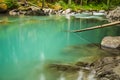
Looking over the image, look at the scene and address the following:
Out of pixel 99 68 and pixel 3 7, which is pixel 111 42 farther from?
pixel 3 7

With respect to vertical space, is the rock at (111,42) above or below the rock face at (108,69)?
below

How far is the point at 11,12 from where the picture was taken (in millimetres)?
40969

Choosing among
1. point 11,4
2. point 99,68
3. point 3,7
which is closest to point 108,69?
point 99,68

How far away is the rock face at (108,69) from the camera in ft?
30.6

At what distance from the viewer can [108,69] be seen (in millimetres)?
9906

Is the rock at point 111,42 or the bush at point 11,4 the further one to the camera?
the bush at point 11,4

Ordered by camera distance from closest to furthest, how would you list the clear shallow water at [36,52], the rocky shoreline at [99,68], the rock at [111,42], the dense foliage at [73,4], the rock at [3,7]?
the rocky shoreline at [99,68]
the clear shallow water at [36,52]
the rock at [111,42]
the rock at [3,7]
the dense foliage at [73,4]

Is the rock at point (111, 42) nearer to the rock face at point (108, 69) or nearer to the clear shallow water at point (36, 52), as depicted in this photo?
the clear shallow water at point (36, 52)

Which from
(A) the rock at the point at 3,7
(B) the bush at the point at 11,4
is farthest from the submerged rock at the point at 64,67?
(B) the bush at the point at 11,4

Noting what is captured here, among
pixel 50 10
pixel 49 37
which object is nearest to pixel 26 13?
pixel 50 10

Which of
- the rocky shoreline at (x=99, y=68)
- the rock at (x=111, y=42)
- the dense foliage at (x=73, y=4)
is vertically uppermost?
the rocky shoreline at (x=99, y=68)

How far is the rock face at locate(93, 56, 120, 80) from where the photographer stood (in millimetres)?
9330

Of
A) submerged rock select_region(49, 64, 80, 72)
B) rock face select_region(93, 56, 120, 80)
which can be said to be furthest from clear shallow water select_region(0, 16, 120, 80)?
rock face select_region(93, 56, 120, 80)

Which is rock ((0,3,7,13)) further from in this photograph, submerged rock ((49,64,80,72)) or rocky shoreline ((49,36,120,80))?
submerged rock ((49,64,80,72))
